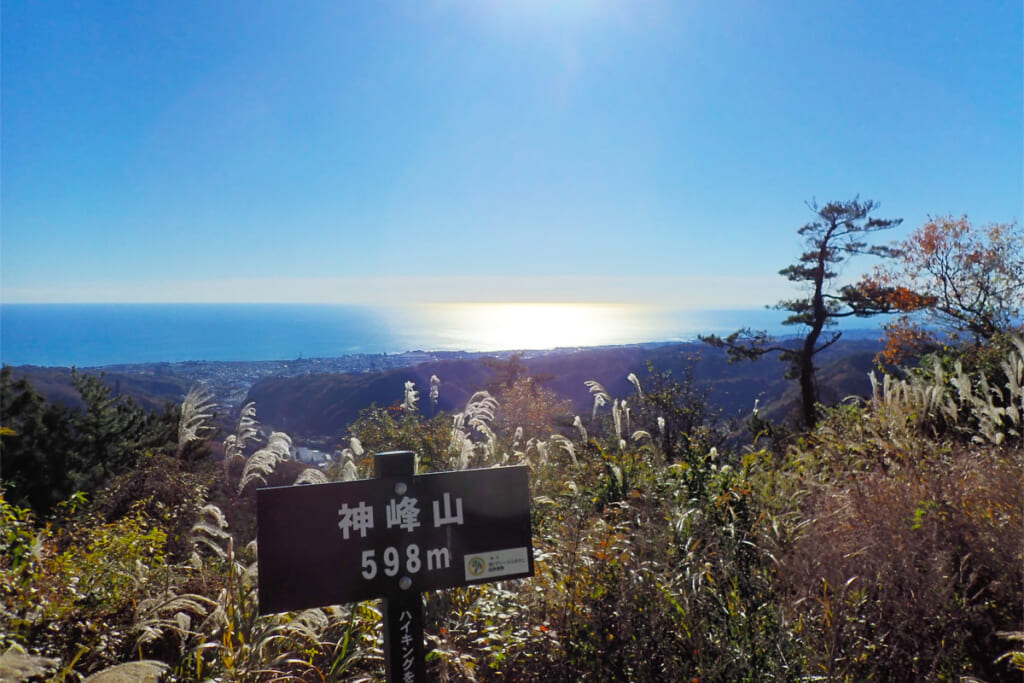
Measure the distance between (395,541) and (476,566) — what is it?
12.7 inches

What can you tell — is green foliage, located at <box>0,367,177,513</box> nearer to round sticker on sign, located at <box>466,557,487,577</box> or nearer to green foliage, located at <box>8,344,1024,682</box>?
green foliage, located at <box>8,344,1024,682</box>

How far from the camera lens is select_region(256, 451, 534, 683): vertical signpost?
→ 6.21 feet

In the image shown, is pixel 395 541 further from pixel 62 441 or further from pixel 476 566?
pixel 62 441

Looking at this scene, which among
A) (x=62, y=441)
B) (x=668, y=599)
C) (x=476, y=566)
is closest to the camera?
(x=476, y=566)

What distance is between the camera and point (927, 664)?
8.44 ft

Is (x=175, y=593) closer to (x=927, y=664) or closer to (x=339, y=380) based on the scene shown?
(x=927, y=664)

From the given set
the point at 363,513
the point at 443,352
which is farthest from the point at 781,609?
the point at 443,352

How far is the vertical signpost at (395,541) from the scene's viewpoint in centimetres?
189

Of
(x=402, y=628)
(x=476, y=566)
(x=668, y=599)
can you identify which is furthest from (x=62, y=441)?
(x=668, y=599)

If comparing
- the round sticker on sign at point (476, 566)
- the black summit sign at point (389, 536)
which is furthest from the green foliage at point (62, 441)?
the round sticker on sign at point (476, 566)

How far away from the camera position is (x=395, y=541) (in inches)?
78.7

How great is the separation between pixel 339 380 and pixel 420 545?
14.2 meters

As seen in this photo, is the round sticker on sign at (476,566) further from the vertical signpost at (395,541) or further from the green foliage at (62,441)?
the green foliage at (62,441)

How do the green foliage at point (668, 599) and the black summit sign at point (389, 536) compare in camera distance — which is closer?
the black summit sign at point (389, 536)
